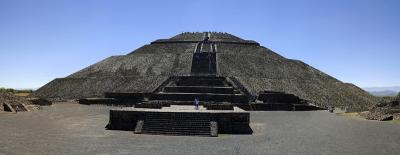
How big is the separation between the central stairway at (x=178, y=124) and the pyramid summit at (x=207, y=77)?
1688 centimetres

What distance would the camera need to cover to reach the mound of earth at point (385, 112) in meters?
33.5

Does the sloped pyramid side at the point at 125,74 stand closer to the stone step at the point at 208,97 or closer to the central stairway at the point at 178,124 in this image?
the stone step at the point at 208,97

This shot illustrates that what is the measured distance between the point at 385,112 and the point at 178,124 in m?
19.4

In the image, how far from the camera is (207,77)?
52.8 meters

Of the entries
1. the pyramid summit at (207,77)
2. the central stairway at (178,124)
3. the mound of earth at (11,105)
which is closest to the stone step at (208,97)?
the pyramid summit at (207,77)

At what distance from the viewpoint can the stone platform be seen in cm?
2342

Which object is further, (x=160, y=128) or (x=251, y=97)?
(x=251, y=97)

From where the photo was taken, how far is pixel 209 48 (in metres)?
69.2

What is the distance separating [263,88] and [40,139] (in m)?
33.0

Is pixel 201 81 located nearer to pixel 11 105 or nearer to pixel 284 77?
pixel 284 77

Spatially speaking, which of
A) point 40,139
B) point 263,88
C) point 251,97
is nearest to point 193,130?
point 40,139

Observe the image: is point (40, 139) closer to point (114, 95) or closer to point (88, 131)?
point (88, 131)

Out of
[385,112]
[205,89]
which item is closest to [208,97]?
[205,89]

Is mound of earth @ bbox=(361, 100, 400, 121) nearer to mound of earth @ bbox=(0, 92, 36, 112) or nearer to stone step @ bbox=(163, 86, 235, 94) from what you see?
stone step @ bbox=(163, 86, 235, 94)
